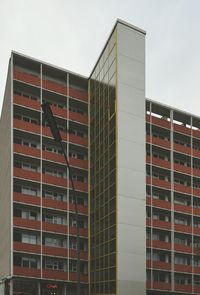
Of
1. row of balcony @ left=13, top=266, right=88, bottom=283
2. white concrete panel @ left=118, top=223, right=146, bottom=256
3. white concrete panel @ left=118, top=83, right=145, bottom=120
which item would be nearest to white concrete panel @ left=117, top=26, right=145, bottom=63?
white concrete panel @ left=118, top=83, right=145, bottom=120

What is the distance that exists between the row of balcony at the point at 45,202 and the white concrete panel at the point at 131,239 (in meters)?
10.4

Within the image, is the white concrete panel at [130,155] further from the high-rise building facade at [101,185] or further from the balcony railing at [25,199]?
the balcony railing at [25,199]

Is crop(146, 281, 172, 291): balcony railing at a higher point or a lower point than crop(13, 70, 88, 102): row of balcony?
lower

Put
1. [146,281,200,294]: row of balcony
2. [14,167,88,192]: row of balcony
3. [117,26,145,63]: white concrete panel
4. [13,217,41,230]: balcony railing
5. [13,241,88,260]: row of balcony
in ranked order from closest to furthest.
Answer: [117,26,145,63]: white concrete panel
[13,241,88,260]: row of balcony
[13,217,41,230]: balcony railing
[14,167,88,192]: row of balcony
[146,281,200,294]: row of balcony

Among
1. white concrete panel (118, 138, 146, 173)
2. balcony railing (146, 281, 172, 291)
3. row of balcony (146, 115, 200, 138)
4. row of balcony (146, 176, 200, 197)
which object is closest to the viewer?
white concrete panel (118, 138, 146, 173)

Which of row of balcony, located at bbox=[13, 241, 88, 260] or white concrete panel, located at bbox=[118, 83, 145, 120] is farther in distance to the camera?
row of balcony, located at bbox=[13, 241, 88, 260]

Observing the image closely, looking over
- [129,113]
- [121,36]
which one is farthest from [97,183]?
[121,36]

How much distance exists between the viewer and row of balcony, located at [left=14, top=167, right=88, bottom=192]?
4953cm

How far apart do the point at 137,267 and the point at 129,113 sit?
14.7 meters

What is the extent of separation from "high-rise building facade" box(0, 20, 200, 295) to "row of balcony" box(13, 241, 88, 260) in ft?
0.35

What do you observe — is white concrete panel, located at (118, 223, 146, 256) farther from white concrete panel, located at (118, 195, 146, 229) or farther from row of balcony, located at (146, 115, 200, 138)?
row of balcony, located at (146, 115, 200, 138)

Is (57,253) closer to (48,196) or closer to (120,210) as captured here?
(48,196)

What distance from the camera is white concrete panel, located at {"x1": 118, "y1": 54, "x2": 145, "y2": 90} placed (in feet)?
152

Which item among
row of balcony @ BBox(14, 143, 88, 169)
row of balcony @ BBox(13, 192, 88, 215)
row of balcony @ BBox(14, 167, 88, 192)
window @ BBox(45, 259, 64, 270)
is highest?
row of balcony @ BBox(14, 143, 88, 169)
